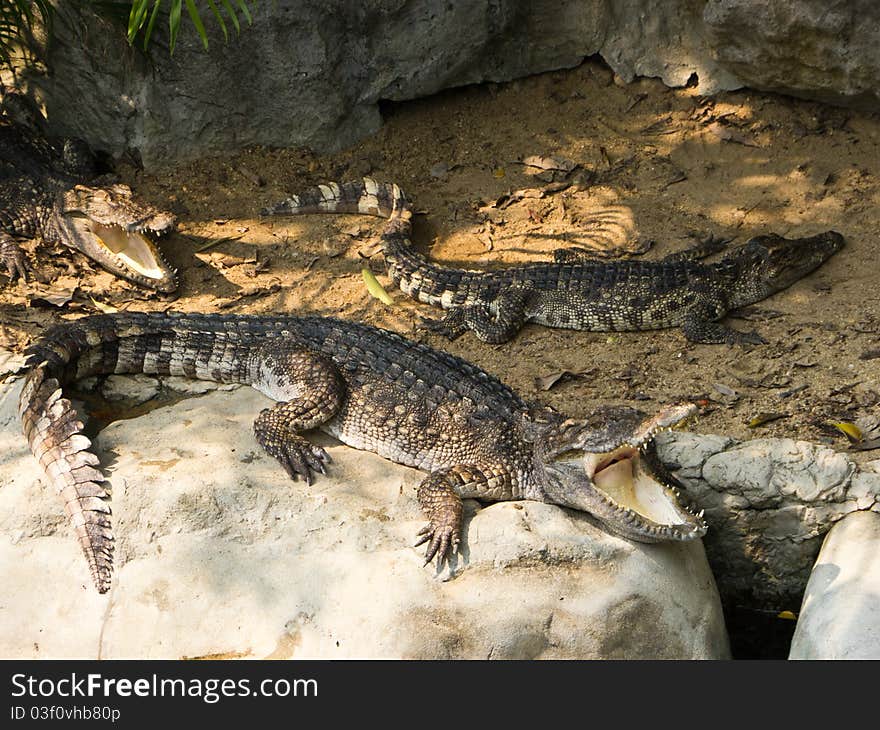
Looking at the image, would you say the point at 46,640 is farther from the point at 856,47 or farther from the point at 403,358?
the point at 856,47

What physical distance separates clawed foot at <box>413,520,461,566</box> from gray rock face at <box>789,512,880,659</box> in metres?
1.33

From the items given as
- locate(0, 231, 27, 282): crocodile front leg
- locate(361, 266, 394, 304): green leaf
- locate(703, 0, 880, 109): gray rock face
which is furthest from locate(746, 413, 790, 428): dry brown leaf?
locate(0, 231, 27, 282): crocodile front leg

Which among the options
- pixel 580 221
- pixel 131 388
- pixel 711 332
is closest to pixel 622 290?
pixel 711 332

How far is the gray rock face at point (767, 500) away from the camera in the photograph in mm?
4277

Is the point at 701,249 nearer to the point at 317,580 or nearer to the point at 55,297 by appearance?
the point at 317,580

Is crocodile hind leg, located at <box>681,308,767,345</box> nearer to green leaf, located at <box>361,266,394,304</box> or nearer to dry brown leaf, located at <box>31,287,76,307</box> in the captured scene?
green leaf, located at <box>361,266,394,304</box>

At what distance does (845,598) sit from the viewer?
3777mm

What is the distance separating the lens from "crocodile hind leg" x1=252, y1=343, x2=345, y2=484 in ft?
14.8

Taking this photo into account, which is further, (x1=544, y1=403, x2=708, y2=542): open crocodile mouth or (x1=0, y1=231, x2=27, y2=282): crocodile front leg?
(x1=0, y1=231, x2=27, y2=282): crocodile front leg

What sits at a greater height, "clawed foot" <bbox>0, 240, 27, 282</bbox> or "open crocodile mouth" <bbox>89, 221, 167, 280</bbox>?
"open crocodile mouth" <bbox>89, 221, 167, 280</bbox>

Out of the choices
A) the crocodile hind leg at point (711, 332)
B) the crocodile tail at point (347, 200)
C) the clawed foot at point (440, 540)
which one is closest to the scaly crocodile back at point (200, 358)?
the clawed foot at point (440, 540)

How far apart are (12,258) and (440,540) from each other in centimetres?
422

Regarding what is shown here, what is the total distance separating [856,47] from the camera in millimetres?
6535

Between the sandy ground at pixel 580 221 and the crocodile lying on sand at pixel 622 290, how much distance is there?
92mm
